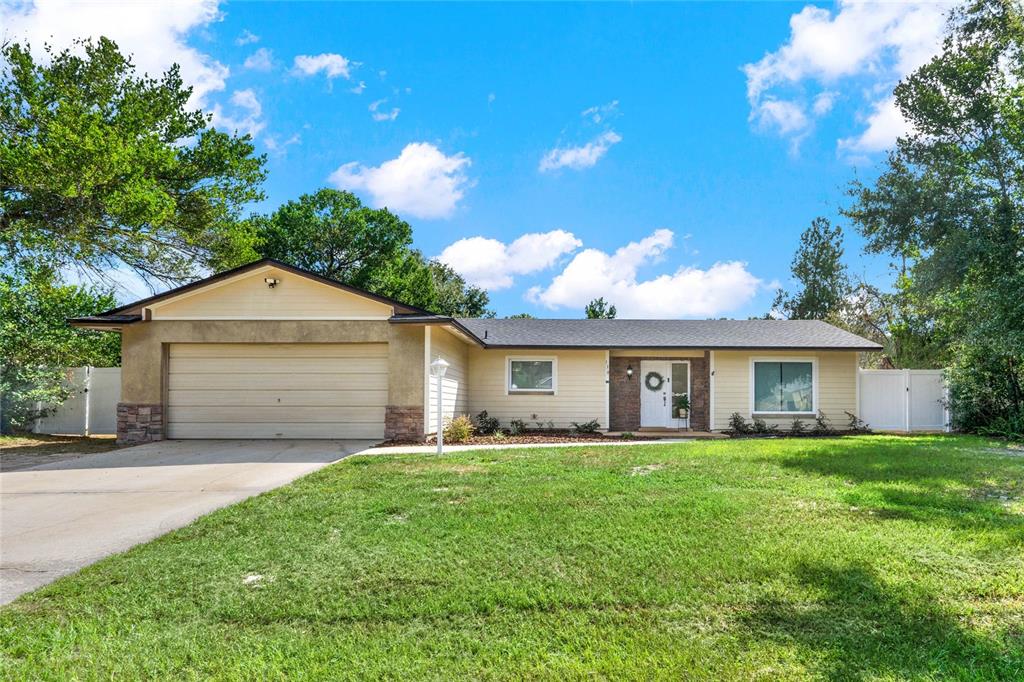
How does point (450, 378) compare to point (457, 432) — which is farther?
point (450, 378)

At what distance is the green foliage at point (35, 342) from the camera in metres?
13.4

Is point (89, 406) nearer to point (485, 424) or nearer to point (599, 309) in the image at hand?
point (485, 424)

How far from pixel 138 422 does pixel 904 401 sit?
18.6 meters

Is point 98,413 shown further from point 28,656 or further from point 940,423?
point 940,423

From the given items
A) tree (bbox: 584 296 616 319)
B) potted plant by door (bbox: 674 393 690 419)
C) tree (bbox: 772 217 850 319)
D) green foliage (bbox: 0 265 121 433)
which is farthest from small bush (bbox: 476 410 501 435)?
tree (bbox: 772 217 850 319)

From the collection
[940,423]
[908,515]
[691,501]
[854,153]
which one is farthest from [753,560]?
[854,153]

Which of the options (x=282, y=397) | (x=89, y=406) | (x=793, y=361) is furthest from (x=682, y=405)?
(x=89, y=406)

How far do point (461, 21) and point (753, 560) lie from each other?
11.6 metres

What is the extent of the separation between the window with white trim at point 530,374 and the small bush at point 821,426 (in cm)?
693

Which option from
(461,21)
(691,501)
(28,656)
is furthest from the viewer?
(461,21)

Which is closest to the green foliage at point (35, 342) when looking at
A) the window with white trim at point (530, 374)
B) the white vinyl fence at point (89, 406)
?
the white vinyl fence at point (89, 406)

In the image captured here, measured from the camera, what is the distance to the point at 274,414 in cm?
1255

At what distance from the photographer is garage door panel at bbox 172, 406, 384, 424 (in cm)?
1248

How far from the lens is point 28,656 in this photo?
2975 millimetres
